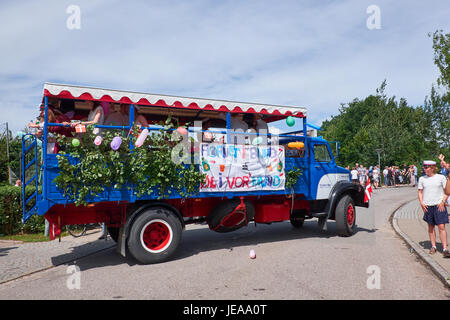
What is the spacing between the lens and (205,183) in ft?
23.3

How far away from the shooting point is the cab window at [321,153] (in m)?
8.88

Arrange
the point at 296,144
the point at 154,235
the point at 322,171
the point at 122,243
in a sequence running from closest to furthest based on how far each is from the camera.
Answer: the point at 122,243 → the point at 154,235 → the point at 296,144 → the point at 322,171

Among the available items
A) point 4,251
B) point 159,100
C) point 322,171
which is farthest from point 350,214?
point 4,251

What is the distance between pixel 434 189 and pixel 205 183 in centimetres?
412

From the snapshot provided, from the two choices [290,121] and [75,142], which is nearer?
[75,142]

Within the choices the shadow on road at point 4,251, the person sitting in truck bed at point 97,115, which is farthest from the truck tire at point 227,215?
the shadow on road at point 4,251

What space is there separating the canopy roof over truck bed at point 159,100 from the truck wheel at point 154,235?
193 cm

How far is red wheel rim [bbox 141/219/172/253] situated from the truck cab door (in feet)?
12.0

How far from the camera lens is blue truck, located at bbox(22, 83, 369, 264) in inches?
246

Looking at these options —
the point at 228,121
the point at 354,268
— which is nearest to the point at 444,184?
the point at 354,268

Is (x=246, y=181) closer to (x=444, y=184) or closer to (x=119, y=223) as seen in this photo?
(x=119, y=223)

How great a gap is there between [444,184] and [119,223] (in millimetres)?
5862

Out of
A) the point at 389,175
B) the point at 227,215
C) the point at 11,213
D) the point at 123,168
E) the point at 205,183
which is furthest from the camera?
the point at 389,175

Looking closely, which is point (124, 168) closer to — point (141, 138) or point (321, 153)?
point (141, 138)
